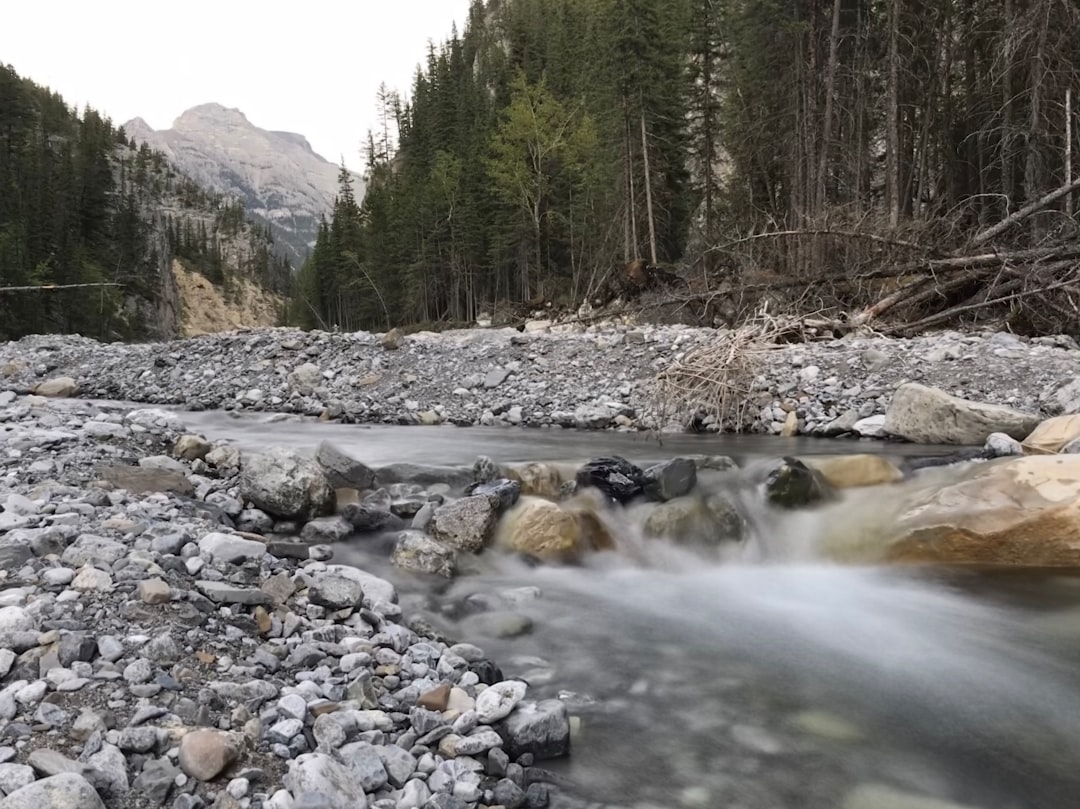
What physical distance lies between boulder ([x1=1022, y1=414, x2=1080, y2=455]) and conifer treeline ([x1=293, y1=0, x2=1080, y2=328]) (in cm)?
546

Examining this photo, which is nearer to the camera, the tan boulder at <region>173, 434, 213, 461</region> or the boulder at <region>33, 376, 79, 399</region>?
the tan boulder at <region>173, 434, 213, 461</region>

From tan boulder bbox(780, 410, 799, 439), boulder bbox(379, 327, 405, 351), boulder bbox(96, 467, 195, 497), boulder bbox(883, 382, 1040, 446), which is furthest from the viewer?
boulder bbox(379, 327, 405, 351)

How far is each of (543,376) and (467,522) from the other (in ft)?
20.0

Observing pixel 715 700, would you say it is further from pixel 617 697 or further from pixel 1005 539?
pixel 1005 539

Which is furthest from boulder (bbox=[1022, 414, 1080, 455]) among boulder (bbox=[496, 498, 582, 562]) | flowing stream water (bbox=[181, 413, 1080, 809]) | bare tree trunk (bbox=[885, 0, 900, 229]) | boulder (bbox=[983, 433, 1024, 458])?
bare tree trunk (bbox=[885, 0, 900, 229])

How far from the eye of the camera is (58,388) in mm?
14062

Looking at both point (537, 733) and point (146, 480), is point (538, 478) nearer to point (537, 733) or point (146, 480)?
point (146, 480)

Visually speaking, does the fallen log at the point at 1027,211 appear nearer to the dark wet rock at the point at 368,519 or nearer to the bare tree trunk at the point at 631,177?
the dark wet rock at the point at 368,519

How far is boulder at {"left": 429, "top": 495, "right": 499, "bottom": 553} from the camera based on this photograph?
5215mm

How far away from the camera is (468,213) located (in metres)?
39.9

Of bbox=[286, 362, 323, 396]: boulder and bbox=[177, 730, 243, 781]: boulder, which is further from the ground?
bbox=[286, 362, 323, 396]: boulder

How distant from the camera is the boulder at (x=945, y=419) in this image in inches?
269

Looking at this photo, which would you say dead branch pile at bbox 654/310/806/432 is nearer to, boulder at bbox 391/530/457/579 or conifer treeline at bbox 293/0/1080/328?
conifer treeline at bbox 293/0/1080/328

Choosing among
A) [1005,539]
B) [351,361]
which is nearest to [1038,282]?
[1005,539]
